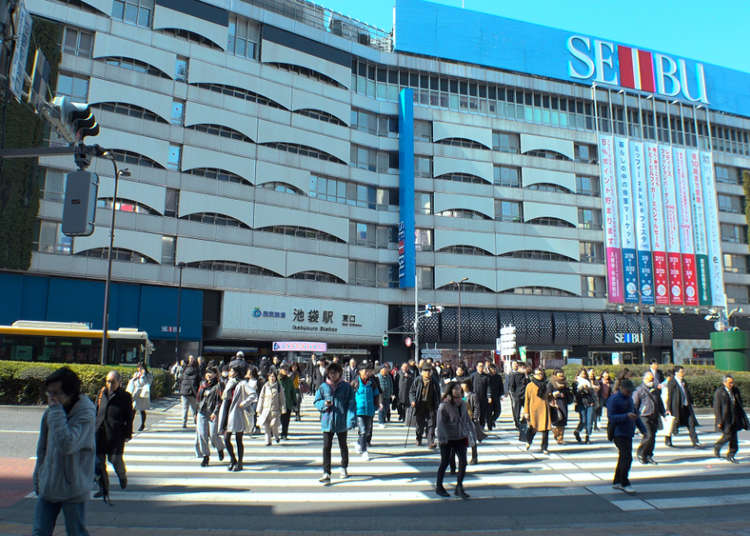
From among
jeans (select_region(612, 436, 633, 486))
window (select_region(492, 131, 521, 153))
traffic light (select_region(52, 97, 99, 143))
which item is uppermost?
window (select_region(492, 131, 521, 153))

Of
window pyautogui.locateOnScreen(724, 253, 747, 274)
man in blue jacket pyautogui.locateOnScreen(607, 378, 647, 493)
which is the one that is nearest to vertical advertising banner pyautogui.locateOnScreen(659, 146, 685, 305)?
window pyautogui.locateOnScreen(724, 253, 747, 274)

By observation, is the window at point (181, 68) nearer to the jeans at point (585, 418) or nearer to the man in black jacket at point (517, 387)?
the man in black jacket at point (517, 387)

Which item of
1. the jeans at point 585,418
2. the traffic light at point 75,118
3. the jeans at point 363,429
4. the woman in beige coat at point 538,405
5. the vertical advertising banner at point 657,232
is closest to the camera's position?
the traffic light at point 75,118

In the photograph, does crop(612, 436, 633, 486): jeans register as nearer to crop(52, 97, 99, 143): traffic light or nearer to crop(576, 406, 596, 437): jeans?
crop(576, 406, 596, 437): jeans

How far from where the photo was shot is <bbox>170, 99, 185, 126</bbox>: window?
37.6 m

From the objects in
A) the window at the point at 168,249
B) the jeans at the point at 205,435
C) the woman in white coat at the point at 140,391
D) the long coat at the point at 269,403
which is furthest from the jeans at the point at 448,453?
the window at the point at 168,249

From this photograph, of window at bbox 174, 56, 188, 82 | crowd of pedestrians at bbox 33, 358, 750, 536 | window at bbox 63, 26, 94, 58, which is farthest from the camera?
window at bbox 174, 56, 188, 82

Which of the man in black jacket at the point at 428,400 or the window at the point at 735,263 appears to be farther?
the window at the point at 735,263

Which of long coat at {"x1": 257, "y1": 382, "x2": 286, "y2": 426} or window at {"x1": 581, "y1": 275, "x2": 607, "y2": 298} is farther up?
window at {"x1": 581, "y1": 275, "x2": 607, "y2": 298}

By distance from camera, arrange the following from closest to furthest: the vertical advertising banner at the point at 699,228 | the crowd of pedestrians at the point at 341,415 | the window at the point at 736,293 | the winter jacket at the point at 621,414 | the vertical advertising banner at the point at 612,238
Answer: the crowd of pedestrians at the point at 341,415 < the winter jacket at the point at 621,414 < the vertical advertising banner at the point at 612,238 < the vertical advertising banner at the point at 699,228 < the window at the point at 736,293

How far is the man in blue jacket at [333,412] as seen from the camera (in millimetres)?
8695

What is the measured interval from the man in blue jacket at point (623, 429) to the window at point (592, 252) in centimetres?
4301

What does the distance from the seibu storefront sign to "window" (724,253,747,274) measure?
35.0 m

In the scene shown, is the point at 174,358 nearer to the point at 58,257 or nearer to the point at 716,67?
the point at 58,257
